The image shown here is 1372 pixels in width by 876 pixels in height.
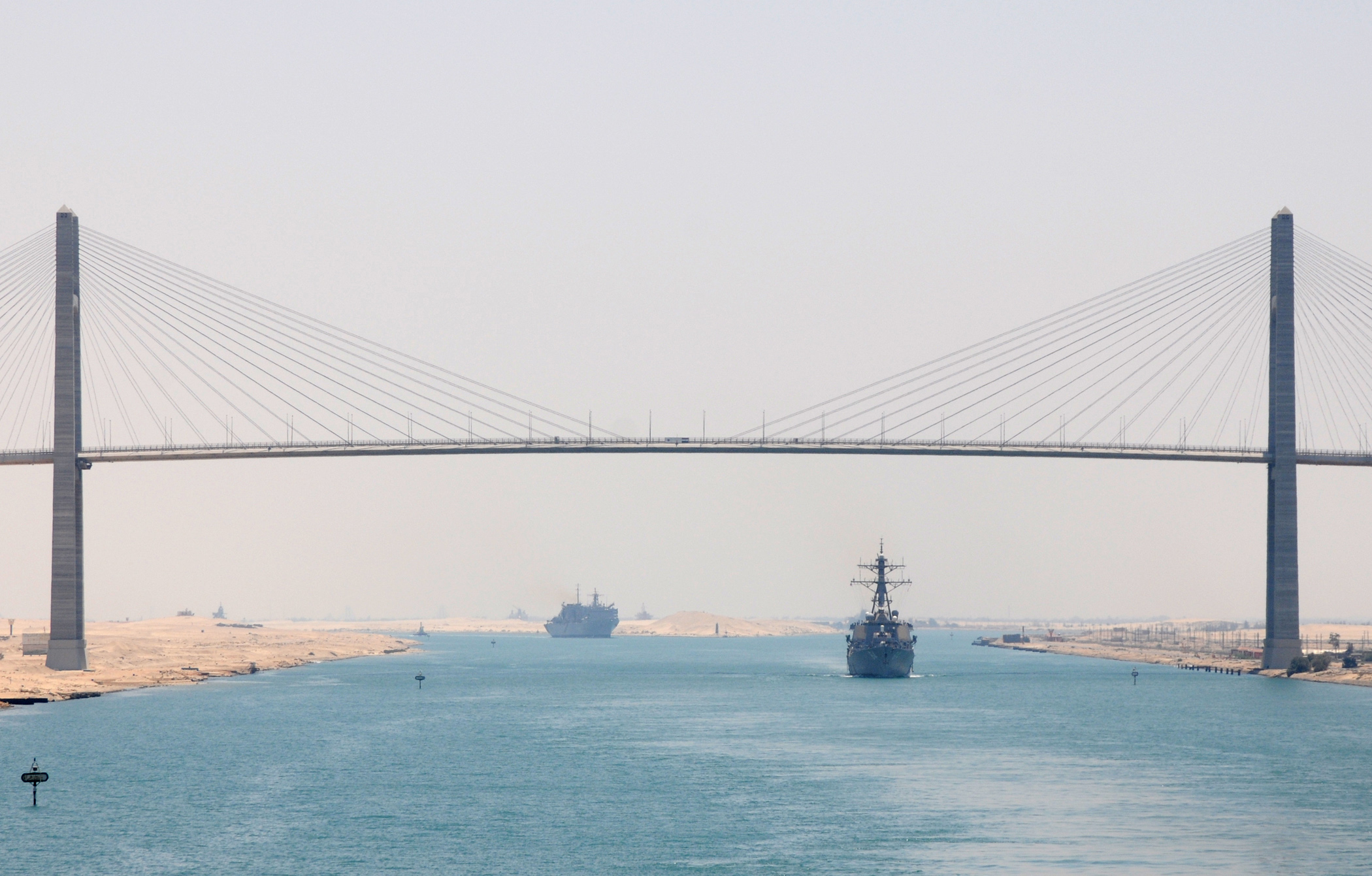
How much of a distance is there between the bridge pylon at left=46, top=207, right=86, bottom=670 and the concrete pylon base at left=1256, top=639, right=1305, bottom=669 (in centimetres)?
10250

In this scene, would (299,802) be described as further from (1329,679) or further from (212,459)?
(1329,679)

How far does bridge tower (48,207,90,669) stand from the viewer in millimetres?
119125

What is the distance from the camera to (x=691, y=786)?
7006 centimetres

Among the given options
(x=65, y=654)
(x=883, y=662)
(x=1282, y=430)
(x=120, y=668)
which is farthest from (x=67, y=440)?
(x=1282, y=430)

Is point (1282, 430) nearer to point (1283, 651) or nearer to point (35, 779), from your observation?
point (1283, 651)

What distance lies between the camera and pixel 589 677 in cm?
16588

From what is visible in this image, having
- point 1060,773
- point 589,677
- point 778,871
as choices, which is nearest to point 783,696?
point 589,677

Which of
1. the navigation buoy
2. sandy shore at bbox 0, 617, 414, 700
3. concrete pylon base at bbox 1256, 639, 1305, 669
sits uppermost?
the navigation buoy

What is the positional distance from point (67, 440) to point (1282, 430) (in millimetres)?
100124

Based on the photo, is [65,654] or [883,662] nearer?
[65,654]

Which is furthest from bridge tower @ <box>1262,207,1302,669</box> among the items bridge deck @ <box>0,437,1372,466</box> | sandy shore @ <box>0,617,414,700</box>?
sandy shore @ <box>0,617,414,700</box>

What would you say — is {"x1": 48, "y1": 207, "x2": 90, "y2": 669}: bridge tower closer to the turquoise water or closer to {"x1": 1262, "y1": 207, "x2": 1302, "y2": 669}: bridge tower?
the turquoise water

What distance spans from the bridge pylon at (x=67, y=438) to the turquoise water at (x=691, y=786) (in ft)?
33.0

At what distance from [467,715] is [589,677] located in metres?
58.6
